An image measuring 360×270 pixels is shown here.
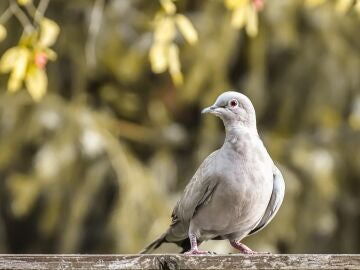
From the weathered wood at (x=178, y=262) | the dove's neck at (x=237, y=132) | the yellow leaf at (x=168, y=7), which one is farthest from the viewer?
the yellow leaf at (x=168, y=7)

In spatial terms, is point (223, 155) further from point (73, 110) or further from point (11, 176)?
point (11, 176)

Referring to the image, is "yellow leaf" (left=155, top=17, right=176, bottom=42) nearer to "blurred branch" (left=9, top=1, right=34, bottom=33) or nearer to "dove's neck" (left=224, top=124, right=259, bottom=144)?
"blurred branch" (left=9, top=1, right=34, bottom=33)

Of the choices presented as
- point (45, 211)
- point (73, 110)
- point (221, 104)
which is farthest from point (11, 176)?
point (221, 104)

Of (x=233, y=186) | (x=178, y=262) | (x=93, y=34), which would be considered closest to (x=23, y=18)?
(x=93, y=34)

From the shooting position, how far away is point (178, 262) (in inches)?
107

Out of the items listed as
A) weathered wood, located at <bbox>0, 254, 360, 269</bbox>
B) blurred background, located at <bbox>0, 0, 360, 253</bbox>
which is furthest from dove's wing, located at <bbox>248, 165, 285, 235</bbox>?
blurred background, located at <bbox>0, 0, 360, 253</bbox>

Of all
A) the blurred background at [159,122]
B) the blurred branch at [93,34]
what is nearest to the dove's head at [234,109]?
the blurred branch at [93,34]

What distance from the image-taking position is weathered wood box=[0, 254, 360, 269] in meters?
2.67

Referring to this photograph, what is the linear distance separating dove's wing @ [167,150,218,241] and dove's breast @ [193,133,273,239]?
0.09 ft

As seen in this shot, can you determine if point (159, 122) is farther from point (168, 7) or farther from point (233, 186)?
point (233, 186)

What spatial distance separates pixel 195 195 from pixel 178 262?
0.82 meters

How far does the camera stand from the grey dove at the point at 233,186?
3.38 metres

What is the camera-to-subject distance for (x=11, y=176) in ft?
26.0

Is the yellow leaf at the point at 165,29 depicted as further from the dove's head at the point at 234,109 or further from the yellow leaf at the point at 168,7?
the dove's head at the point at 234,109
